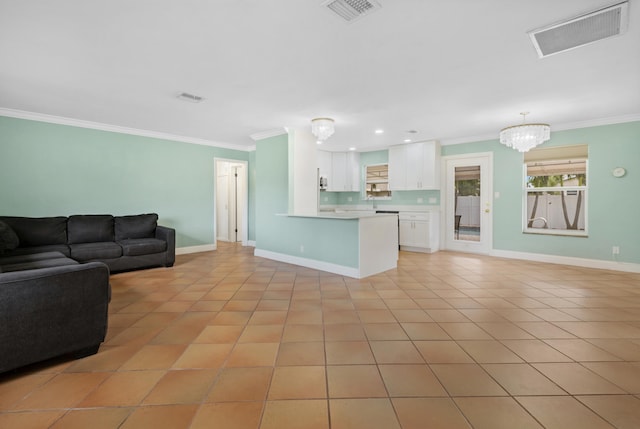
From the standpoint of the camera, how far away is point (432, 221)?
20.9ft

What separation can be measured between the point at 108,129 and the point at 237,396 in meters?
5.39

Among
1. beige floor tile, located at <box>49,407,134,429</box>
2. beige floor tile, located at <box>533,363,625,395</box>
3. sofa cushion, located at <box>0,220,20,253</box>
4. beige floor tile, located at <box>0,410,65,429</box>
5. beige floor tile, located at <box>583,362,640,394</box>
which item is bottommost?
beige floor tile, located at <box>583,362,640,394</box>

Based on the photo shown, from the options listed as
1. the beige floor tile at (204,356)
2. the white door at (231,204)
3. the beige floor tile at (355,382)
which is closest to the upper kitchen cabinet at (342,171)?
the white door at (231,204)

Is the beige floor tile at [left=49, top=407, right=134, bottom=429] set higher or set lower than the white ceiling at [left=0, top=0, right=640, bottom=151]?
lower

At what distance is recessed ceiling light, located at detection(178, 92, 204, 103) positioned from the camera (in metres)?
3.66

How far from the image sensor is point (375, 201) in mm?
7742

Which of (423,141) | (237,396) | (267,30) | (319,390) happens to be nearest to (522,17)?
(267,30)

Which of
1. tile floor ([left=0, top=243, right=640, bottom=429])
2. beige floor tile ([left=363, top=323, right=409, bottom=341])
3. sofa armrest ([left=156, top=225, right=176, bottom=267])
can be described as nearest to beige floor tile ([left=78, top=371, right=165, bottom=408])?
tile floor ([left=0, top=243, right=640, bottom=429])

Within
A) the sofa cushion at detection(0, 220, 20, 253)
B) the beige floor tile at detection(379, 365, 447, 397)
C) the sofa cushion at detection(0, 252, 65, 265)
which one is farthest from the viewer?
the sofa cushion at detection(0, 220, 20, 253)

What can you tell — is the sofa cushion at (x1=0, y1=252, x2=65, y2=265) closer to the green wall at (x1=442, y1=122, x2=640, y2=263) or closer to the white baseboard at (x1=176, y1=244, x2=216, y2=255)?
the white baseboard at (x1=176, y1=244, x2=216, y2=255)

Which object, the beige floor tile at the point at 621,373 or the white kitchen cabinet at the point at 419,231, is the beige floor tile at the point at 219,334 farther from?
the white kitchen cabinet at the point at 419,231

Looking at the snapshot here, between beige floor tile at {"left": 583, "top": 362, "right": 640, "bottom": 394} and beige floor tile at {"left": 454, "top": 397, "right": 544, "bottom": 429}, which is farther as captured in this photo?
beige floor tile at {"left": 583, "top": 362, "right": 640, "bottom": 394}

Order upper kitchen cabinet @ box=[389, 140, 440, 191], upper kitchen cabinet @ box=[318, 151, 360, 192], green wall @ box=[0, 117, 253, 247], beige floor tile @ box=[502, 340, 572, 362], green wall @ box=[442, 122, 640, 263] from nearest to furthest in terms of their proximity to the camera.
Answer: beige floor tile @ box=[502, 340, 572, 362], green wall @ box=[0, 117, 253, 247], green wall @ box=[442, 122, 640, 263], upper kitchen cabinet @ box=[389, 140, 440, 191], upper kitchen cabinet @ box=[318, 151, 360, 192]

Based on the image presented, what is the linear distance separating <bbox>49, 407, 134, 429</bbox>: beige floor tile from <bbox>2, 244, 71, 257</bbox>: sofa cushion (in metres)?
3.30
